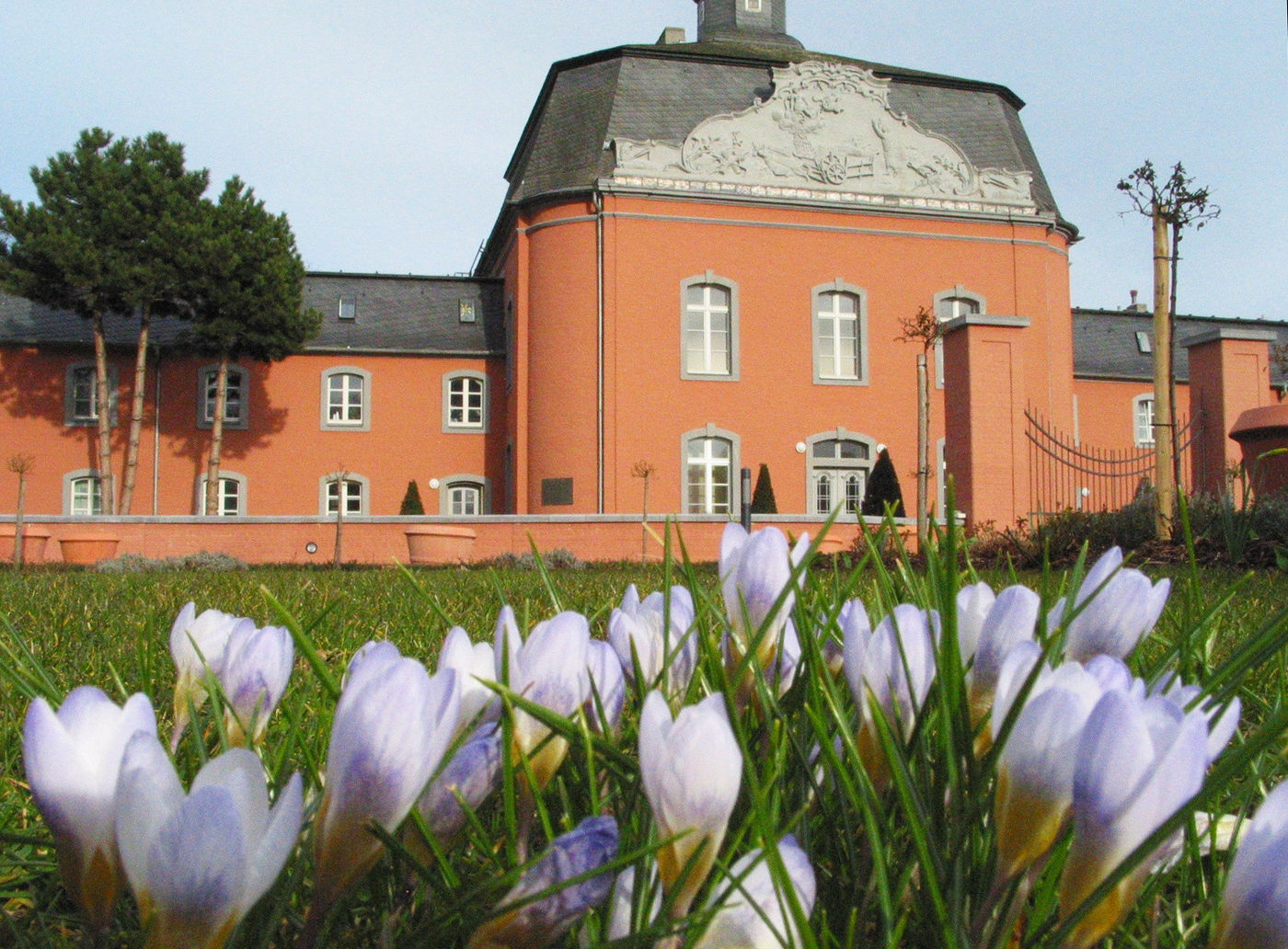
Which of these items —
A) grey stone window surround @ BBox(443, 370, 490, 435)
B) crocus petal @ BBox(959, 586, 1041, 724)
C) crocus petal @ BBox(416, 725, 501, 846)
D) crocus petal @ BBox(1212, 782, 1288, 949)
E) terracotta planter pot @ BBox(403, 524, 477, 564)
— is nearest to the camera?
crocus petal @ BBox(1212, 782, 1288, 949)

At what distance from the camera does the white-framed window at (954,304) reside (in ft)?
80.1

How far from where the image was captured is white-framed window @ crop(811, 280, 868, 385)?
24125 mm

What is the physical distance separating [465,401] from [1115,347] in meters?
17.4

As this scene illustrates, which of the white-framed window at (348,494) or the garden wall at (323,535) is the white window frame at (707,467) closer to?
the garden wall at (323,535)

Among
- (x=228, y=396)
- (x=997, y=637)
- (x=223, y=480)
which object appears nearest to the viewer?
(x=997, y=637)

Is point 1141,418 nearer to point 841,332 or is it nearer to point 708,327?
point 841,332

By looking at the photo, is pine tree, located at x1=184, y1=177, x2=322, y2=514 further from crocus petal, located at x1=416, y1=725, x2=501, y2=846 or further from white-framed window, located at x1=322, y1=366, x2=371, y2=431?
crocus petal, located at x1=416, y1=725, x2=501, y2=846

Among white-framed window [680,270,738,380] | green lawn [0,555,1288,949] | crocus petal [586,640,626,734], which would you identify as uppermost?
white-framed window [680,270,738,380]

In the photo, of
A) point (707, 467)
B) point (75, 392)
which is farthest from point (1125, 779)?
point (75, 392)

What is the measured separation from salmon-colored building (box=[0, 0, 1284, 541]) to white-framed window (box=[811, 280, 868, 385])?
0.19ft

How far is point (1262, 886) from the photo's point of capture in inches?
17.7

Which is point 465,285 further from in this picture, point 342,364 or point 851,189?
point 851,189

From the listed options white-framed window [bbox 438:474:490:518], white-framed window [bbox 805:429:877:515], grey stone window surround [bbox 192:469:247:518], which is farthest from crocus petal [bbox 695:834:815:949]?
grey stone window surround [bbox 192:469:247:518]

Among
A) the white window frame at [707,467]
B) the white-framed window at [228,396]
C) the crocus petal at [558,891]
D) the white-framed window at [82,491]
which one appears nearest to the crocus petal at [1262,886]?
the crocus petal at [558,891]
